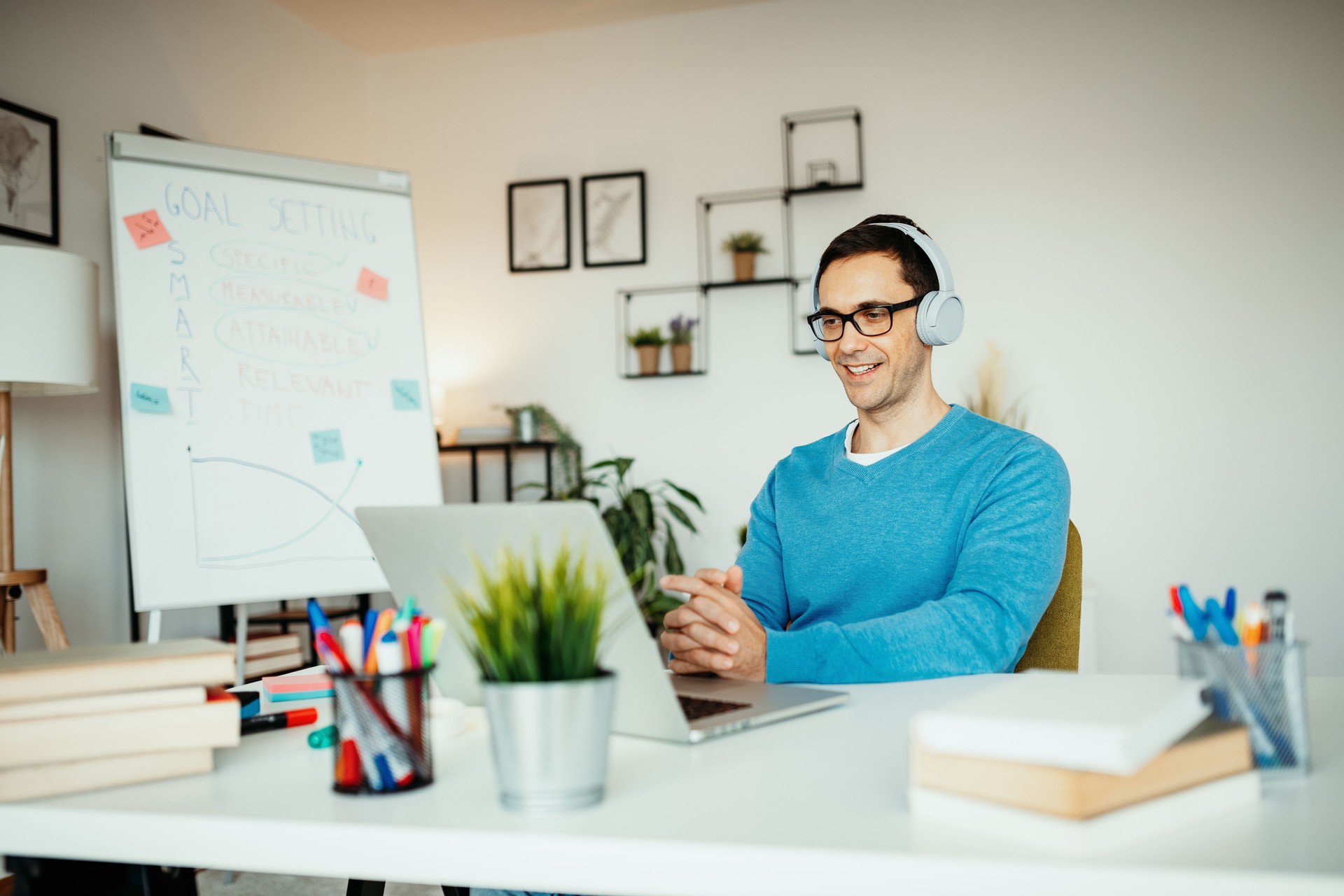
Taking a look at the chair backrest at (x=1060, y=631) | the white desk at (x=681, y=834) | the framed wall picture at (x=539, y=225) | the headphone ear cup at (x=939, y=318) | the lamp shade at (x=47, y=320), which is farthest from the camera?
the framed wall picture at (x=539, y=225)

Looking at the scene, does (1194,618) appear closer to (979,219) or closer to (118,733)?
(118,733)

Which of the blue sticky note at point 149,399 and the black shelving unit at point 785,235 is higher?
the black shelving unit at point 785,235

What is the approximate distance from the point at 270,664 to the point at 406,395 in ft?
3.36

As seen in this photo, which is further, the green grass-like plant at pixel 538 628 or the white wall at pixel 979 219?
the white wall at pixel 979 219

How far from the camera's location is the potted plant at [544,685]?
62 centimetres

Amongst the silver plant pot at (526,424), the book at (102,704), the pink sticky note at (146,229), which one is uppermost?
the pink sticky note at (146,229)

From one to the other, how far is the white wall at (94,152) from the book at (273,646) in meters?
0.30

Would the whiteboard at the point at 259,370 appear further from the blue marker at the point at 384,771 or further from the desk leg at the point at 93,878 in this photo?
the blue marker at the point at 384,771

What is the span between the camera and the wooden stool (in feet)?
7.38

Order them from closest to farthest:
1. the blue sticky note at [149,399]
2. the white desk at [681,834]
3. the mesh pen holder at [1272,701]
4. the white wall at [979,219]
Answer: the white desk at [681,834], the mesh pen holder at [1272,701], the blue sticky note at [149,399], the white wall at [979,219]

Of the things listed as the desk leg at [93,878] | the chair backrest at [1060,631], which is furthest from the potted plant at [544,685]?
the chair backrest at [1060,631]

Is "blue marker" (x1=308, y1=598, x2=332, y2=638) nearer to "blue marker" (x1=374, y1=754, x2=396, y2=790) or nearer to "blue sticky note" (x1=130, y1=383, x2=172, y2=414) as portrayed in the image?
"blue marker" (x1=374, y1=754, x2=396, y2=790)

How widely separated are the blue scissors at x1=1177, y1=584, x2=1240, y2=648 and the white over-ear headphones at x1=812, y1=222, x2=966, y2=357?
0.86m

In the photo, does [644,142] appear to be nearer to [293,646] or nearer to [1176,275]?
[1176,275]
